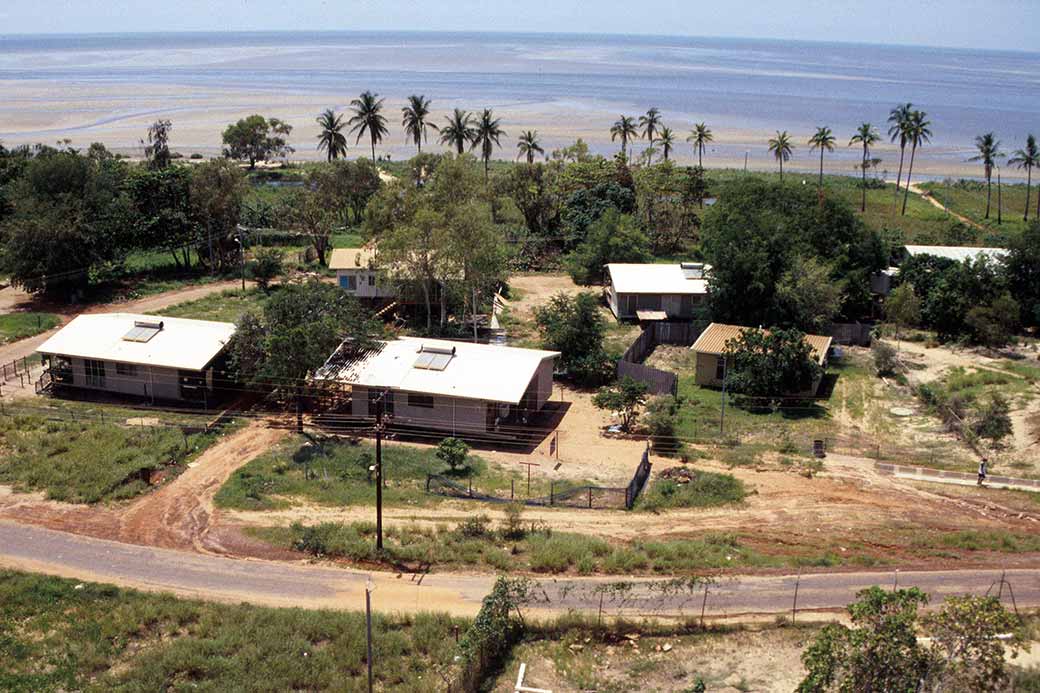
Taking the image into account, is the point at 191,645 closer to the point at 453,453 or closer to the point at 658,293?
the point at 453,453

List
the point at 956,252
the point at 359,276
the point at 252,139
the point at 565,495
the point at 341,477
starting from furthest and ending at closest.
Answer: the point at 252,139, the point at 956,252, the point at 359,276, the point at 341,477, the point at 565,495

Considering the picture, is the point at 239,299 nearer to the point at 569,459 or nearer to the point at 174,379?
the point at 174,379

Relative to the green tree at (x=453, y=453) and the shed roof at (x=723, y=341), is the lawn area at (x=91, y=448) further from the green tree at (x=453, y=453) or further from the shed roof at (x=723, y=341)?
the shed roof at (x=723, y=341)

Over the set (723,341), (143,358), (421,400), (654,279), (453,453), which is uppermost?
(654,279)

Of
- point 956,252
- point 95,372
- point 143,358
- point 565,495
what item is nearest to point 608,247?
point 956,252

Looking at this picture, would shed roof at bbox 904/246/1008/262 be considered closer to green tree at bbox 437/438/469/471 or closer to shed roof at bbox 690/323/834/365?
shed roof at bbox 690/323/834/365

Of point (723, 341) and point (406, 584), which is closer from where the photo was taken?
point (406, 584)

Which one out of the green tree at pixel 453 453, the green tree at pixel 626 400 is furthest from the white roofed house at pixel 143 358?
the green tree at pixel 626 400
